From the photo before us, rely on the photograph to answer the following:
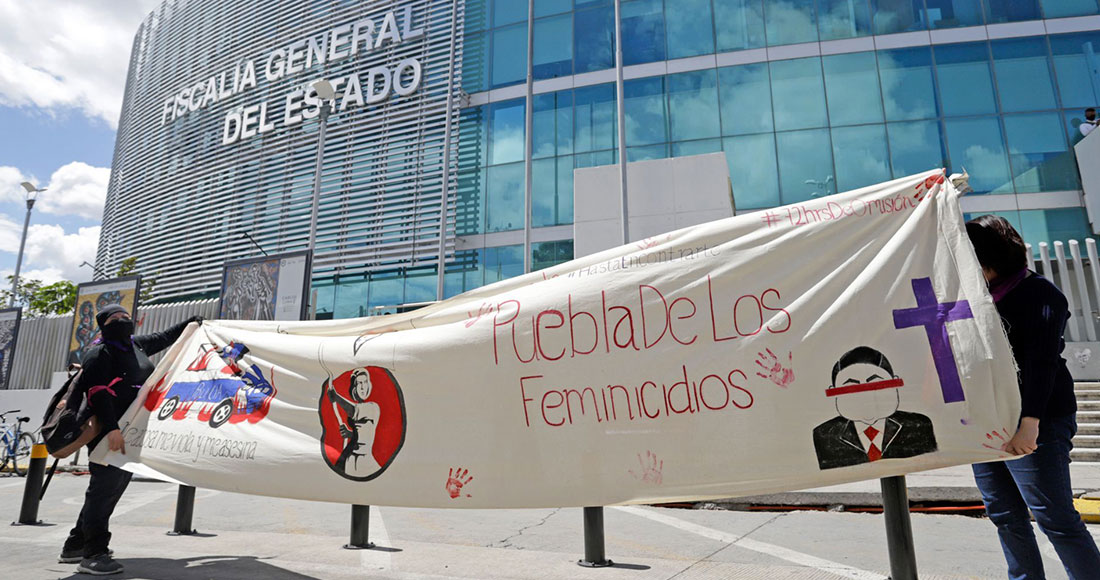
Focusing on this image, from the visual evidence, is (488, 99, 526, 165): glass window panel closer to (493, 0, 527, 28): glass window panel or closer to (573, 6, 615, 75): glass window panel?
(573, 6, 615, 75): glass window panel

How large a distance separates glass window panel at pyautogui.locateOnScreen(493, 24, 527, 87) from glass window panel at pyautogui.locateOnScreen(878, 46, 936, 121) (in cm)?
1361

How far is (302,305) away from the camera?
42.2ft

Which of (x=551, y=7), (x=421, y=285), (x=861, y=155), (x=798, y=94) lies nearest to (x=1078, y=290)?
(x=861, y=155)

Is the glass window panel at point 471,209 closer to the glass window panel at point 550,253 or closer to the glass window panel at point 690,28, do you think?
the glass window panel at point 550,253

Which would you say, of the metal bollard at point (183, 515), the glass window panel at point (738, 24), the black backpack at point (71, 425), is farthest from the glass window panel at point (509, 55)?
the black backpack at point (71, 425)

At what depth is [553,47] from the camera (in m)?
24.9

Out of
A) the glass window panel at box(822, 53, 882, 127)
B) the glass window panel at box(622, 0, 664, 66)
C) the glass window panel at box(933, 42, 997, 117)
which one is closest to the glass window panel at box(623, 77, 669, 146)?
the glass window panel at box(622, 0, 664, 66)

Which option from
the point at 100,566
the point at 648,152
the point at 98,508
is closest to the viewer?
the point at 100,566

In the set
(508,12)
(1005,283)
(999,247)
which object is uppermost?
(508,12)

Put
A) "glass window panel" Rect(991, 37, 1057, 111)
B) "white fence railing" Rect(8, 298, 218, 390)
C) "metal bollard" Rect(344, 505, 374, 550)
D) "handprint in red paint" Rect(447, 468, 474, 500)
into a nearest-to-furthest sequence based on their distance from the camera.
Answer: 1. "handprint in red paint" Rect(447, 468, 474, 500)
2. "metal bollard" Rect(344, 505, 374, 550)
3. "white fence railing" Rect(8, 298, 218, 390)
4. "glass window panel" Rect(991, 37, 1057, 111)

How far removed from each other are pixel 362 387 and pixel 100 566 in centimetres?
216

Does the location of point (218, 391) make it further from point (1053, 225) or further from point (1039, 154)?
point (1039, 154)

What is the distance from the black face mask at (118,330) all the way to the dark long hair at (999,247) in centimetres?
546

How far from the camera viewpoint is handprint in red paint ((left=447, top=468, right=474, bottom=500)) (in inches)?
Answer: 131
